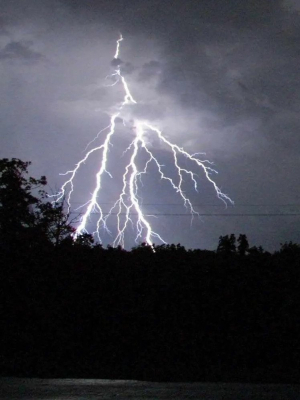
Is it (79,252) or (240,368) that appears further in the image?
(79,252)

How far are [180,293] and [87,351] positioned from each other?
1986 mm

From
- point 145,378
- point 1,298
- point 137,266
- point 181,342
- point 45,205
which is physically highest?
point 45,205

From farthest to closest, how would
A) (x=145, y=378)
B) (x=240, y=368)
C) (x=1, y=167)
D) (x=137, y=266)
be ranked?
(x=1, y=167) < (x=137, y=266) < (x=240, y=368) < (x=145, y=378)

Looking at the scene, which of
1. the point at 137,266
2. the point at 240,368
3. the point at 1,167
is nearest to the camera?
the point at 240,368

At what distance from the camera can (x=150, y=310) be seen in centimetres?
984

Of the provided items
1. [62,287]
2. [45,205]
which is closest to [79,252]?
[62,287]

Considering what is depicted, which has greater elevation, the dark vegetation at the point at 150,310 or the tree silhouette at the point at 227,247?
the tree silhouette at the point at 227,247

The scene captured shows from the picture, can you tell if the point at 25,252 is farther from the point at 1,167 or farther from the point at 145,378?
the point at 1,167

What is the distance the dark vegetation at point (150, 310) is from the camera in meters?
9.67

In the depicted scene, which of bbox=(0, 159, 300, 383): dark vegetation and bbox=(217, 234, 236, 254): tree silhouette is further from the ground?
bbox=(217, 234, 236, 254): tree silhouette

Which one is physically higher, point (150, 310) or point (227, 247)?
point (227, 247)

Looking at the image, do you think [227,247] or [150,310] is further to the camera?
[227,247]

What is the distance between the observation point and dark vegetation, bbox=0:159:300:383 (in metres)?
9.67

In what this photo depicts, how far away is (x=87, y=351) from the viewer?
985 centimetres
